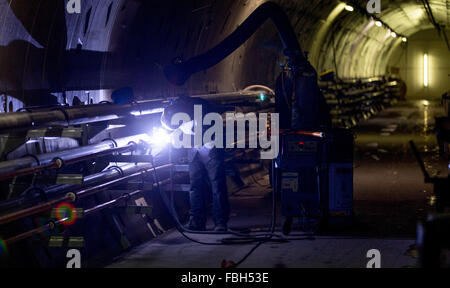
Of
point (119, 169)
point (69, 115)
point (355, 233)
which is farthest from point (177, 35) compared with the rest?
point (355, 233)

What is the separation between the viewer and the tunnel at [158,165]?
6867mm

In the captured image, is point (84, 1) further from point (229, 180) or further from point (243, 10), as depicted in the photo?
point (243, 10)

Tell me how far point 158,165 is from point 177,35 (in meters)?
3.12

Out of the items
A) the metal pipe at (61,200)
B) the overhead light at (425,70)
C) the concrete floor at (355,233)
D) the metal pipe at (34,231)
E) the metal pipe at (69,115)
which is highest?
the overhead light at (425,70)

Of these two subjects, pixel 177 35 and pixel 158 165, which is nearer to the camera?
pixel 158 165

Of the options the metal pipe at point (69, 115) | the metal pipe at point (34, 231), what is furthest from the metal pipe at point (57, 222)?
the metal pipe at point (69, 115)

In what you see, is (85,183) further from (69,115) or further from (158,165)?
(158,165)

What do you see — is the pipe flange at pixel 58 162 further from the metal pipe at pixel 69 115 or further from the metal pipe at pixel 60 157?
the metal pipe at pixel 69 115

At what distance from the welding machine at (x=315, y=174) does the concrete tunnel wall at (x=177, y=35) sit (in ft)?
8.40

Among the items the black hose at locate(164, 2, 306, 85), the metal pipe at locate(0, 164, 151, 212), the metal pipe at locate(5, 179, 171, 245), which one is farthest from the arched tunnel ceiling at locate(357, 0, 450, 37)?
the metal pipe at locate(5, 179, 171, 245)

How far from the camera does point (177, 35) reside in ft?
38.2
